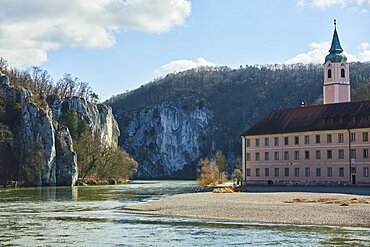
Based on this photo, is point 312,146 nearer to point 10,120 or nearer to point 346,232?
point 346,232

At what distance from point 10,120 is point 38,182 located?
14576 millimetres

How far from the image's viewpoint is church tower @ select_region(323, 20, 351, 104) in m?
96.9

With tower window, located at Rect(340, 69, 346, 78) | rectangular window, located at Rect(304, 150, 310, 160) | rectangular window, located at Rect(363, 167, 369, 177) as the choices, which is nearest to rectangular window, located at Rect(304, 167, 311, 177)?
rectangular window, located at Rect(304, 150, 310, 160)

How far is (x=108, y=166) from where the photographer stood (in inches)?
5256

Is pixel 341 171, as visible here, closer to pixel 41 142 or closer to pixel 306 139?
pixel 306 139

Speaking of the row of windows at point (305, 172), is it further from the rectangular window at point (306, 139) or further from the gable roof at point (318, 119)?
the gable roof at point (318, 119)

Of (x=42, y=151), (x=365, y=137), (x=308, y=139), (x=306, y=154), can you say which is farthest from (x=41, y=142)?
(x=365, y=137)

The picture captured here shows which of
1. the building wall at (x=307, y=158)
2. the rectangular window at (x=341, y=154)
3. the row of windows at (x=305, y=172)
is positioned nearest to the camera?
the row of windows at (x=305, y=172)

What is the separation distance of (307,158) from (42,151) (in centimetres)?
5407

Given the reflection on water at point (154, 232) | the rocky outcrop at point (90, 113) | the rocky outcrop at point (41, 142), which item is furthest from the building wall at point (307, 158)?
the rocky outcrop at point (90, 113)

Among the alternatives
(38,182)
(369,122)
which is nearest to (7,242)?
(369,122)

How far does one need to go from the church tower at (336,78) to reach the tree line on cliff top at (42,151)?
51762 mm

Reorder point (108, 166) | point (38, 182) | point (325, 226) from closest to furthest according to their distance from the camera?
1. point (325, 226)
2. point (38, 182)
3. point (108, 166)

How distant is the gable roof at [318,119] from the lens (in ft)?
246
